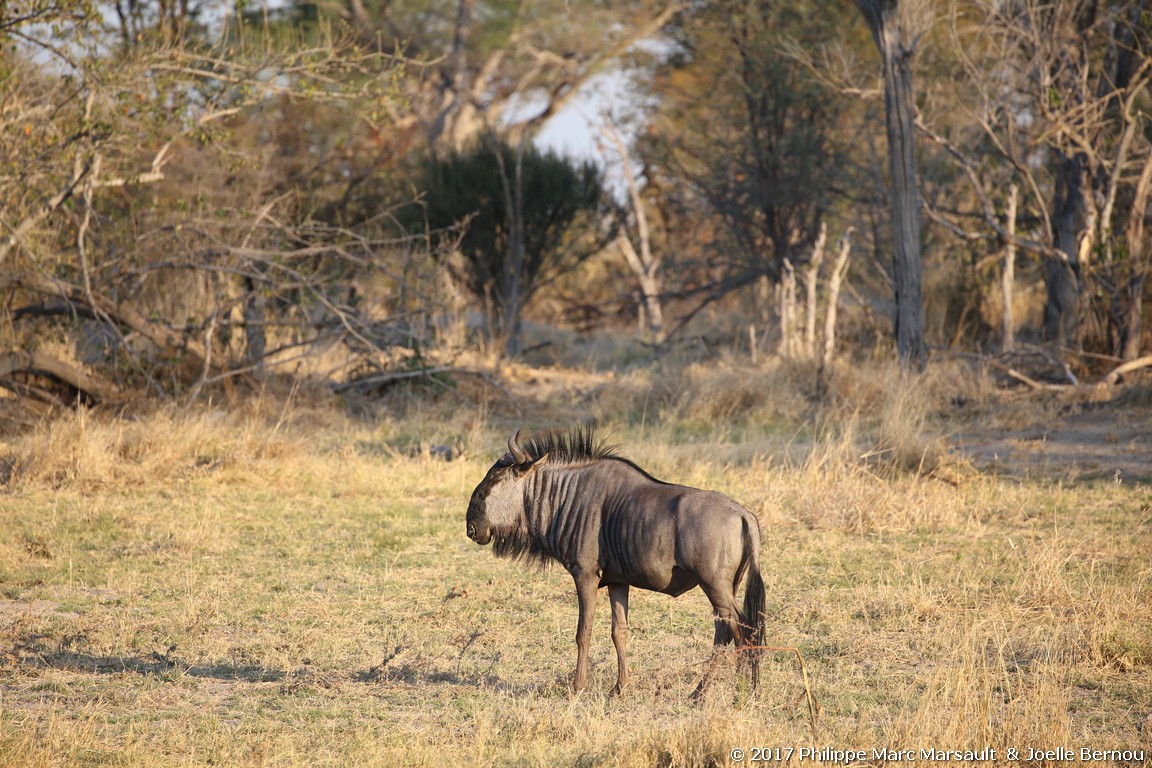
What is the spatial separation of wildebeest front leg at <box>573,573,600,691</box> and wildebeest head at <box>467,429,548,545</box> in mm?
351

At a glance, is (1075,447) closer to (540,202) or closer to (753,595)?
(753,595)

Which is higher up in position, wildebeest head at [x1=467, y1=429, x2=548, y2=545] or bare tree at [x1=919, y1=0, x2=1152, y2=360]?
bare tree at [x1=919, y1=0, x2=1152, y2=360]

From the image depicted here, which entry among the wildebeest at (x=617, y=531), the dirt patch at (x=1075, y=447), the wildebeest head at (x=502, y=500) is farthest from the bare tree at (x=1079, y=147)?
the wildebeest head at (x=502, y=500)

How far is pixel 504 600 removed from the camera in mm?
6102

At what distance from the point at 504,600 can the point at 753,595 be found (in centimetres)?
201

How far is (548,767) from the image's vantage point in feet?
12.6

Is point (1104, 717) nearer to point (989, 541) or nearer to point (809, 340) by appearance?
point (989, 541)

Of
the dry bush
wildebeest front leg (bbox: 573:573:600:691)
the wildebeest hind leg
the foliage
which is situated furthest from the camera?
the foliage

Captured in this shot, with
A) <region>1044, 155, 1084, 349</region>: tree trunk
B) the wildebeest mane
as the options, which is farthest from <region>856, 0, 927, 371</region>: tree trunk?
the wildebeest mane

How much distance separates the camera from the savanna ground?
164 inches

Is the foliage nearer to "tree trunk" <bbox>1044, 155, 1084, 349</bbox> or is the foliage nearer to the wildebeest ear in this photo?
"tree trunk" <bbox>1044, 155, 1084, 349</bbox>

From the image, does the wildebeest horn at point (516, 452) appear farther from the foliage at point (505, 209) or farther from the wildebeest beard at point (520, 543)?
the foliage at point (505, 209)

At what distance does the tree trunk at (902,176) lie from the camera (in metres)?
12.1

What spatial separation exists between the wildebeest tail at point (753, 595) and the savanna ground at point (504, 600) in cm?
21
